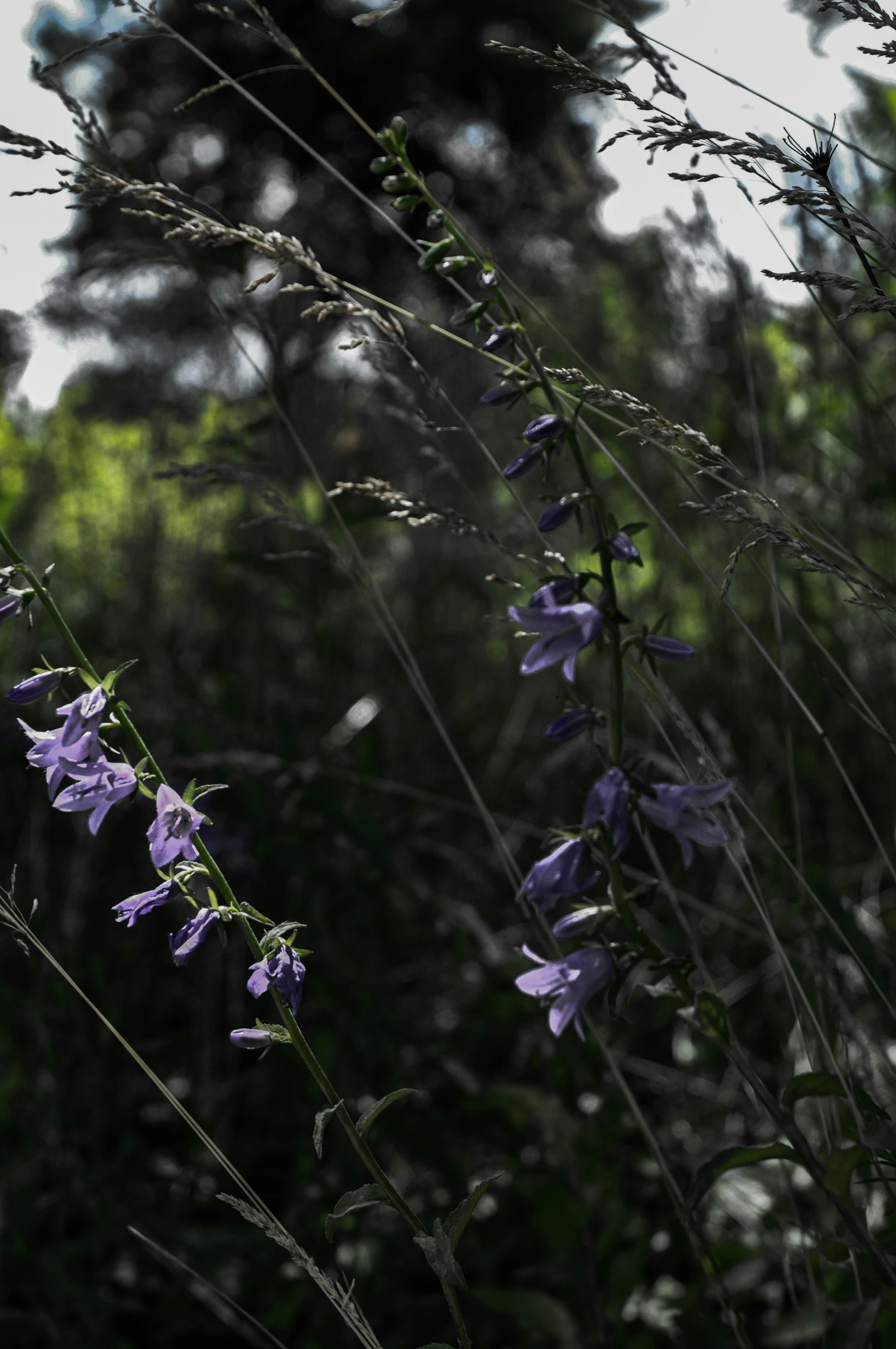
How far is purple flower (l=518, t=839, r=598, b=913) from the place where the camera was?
746 millimetres

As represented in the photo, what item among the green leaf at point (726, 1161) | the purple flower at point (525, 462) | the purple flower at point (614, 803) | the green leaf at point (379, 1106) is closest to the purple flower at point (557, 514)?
the purple flower at point (525, 462)

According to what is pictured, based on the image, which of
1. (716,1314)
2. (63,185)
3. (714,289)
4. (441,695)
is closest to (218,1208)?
(716,1314)

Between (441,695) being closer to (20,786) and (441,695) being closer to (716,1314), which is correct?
(20,786)

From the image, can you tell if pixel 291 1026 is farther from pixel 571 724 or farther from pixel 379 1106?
pixel 571 724

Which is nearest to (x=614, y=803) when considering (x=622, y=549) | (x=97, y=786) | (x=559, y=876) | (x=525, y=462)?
(x=559, y=876)

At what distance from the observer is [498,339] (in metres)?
0.85

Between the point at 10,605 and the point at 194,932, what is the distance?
29cm

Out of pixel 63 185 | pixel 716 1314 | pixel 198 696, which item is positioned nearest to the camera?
pixel 63 185

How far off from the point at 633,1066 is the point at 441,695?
1.17 meters

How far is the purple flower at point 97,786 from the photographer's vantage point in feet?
2.64

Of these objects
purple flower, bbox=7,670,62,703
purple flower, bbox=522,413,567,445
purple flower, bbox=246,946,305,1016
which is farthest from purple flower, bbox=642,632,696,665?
purple flower, bbox=7,670,62,703

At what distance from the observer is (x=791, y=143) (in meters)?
0.93

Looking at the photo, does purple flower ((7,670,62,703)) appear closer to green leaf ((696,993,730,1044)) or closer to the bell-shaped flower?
the bell-shaped flower

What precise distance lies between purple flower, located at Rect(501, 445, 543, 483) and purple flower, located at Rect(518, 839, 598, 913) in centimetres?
30
